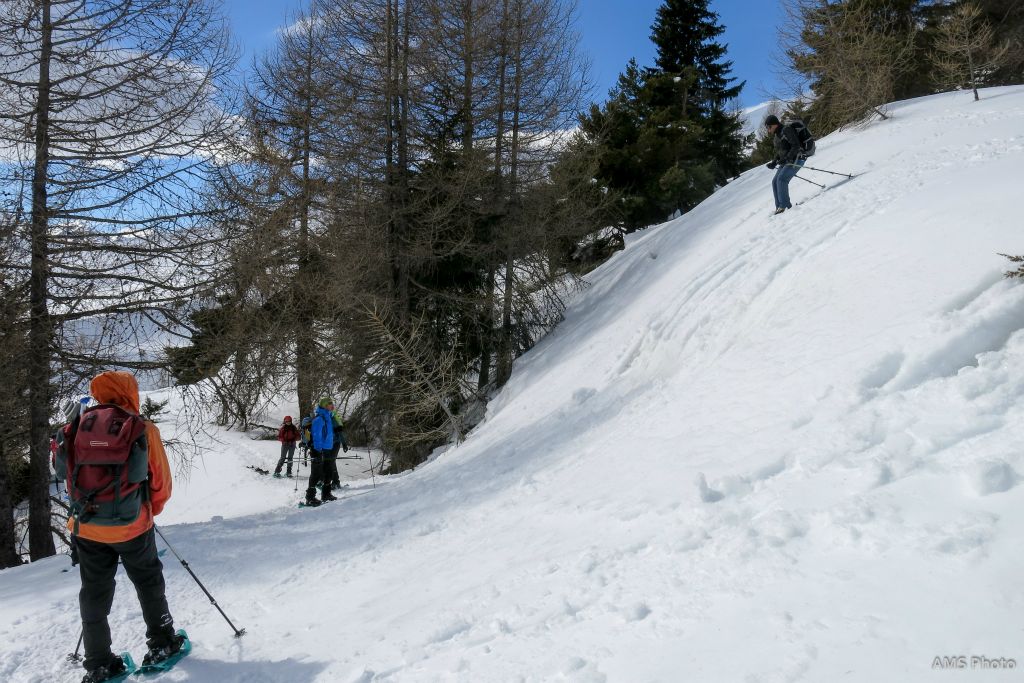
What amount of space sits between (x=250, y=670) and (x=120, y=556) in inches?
43.1

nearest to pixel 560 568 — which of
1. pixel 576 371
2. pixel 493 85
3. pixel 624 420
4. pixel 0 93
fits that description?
pixel 624 420

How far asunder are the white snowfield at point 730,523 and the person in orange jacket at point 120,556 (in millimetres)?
342

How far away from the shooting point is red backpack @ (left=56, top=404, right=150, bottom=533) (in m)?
3.83

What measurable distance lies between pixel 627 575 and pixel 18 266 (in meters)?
8.47

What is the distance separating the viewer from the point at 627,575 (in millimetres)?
3664

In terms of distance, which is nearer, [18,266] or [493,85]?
[18,266]

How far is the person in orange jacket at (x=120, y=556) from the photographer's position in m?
3.88

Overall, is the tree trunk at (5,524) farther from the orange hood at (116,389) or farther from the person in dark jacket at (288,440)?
the person in dark jacket at (288,440)

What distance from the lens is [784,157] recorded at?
36.0ft

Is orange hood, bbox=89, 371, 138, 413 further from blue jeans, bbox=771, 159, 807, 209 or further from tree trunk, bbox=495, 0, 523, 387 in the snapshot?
tree trunk, bbox=495, 0, 523, 387

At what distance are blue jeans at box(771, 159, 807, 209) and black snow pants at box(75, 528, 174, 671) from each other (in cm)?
1061

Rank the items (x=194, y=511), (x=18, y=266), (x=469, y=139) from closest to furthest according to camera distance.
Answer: (x=18, y=266) < (x=194, y=511) < (x=469, y=139)

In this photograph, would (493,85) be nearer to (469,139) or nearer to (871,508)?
(469,139)

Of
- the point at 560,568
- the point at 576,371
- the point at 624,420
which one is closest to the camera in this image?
the point at 560,568
